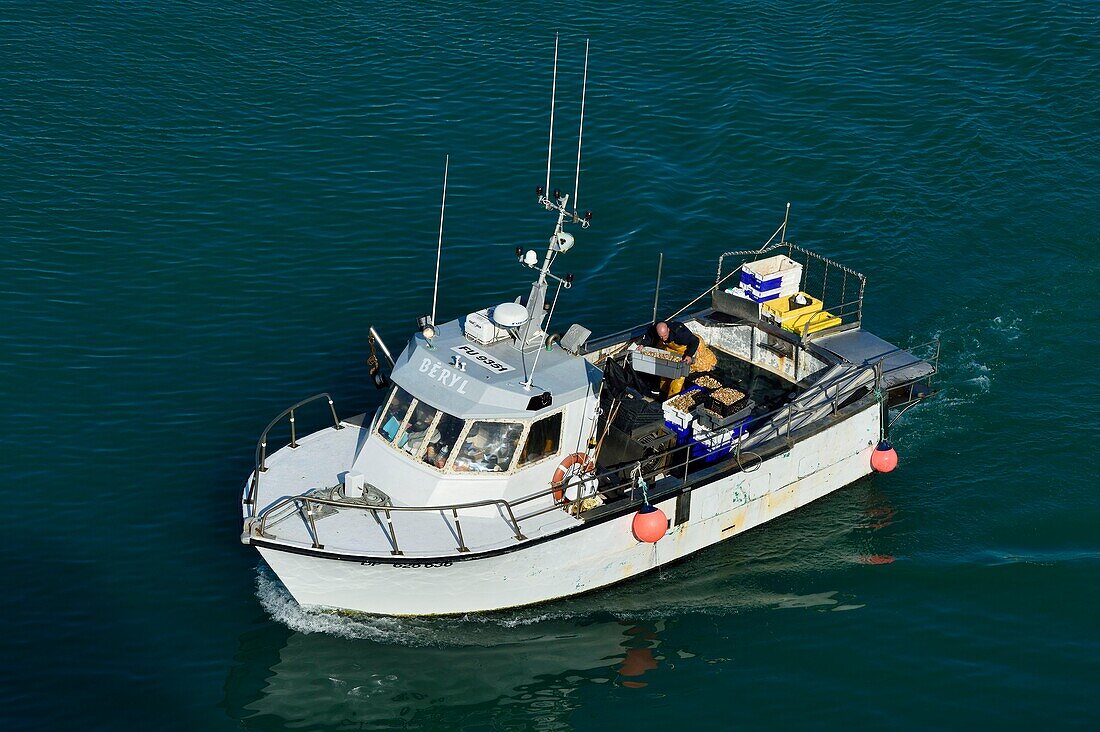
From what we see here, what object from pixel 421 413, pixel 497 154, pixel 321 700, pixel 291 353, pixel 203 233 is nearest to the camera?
pixel 321 700

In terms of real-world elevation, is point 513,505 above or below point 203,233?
below

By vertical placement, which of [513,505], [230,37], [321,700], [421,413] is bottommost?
[321,700]

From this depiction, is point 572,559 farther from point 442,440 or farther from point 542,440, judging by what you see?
point 442,440

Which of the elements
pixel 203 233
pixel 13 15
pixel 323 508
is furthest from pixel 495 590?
pixel 13 15

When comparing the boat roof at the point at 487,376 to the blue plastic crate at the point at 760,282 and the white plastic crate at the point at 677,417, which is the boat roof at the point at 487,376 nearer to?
the white plastic crate at the point at 677,417

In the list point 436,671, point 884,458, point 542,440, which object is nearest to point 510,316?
point 542,440

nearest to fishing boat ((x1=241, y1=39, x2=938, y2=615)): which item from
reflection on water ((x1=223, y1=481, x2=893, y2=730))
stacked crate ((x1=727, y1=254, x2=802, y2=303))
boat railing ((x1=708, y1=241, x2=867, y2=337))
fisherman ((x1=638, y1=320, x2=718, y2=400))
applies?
fisherman ((x1=638, y1=320, x2=718, y2=400))

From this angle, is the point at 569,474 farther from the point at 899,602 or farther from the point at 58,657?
the point at 58,657
